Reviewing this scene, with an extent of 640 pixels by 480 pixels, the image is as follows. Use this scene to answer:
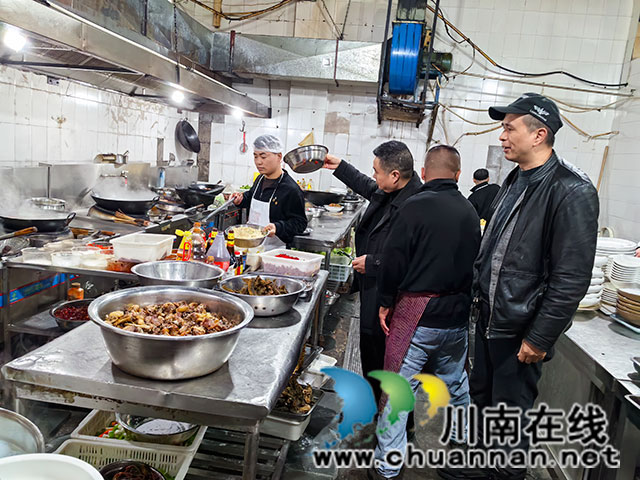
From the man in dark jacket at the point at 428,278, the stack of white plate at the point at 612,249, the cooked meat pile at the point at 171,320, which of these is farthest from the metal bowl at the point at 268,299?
the stack of white plate at the point at 612,249

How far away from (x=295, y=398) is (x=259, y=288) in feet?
2.36

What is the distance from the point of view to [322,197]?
6.26 meters

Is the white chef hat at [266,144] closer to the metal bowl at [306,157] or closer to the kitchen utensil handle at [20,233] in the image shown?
the metal bowl at [306,157]

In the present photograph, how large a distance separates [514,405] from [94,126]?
180 inches

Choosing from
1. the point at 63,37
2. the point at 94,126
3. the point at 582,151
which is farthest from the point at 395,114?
the point at 63,37

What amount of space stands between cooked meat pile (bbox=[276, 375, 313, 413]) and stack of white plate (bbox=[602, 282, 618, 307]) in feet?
6.12

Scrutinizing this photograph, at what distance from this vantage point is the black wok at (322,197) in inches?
246

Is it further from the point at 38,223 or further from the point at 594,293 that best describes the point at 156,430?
the point at 594,293

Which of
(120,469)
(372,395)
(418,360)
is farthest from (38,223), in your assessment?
(418,360)

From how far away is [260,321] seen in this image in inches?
73.9

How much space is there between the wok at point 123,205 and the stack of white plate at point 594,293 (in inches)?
137

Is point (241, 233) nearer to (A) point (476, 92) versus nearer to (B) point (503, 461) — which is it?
(B) point (503, 461)

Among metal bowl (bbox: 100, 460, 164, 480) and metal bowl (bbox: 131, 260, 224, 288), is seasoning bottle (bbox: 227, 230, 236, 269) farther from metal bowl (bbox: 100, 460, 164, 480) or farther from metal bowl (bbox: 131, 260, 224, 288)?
metal bowl (bbox: 100, 460, 164, 480)

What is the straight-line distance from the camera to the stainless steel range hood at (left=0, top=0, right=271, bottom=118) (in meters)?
2.10
